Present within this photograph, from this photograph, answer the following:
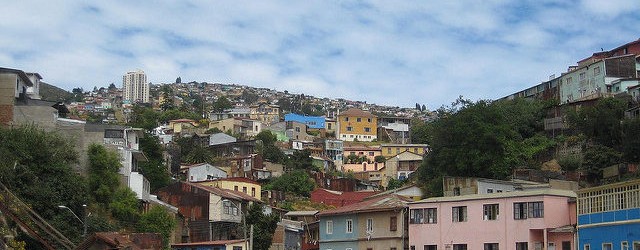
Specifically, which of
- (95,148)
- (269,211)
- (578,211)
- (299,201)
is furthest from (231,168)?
(578,211)

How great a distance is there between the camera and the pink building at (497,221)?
1917 inches

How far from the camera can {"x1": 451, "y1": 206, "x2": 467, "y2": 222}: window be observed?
52719 mm

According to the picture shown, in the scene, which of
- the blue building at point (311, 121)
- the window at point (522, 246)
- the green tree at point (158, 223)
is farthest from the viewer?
the blue building at point (311, 121)

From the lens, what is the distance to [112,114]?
184 m

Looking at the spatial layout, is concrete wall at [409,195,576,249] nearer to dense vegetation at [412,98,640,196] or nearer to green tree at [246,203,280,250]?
dense vegetation at [412,98,640,196]

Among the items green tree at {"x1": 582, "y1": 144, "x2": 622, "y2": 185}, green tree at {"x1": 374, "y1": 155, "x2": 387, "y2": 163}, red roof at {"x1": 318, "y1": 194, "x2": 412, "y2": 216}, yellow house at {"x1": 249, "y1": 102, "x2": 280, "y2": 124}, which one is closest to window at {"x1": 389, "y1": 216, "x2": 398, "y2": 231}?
red roof at {"x1": 318, "y1": 194, "x2": 412, "y2": 216}

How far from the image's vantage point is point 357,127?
15612 cm

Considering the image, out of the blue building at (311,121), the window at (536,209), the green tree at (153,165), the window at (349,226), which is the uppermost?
the blue building at (311,121)

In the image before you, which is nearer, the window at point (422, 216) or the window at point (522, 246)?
the window at point (522, 246)

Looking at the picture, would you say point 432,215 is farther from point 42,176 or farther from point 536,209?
point 42,176

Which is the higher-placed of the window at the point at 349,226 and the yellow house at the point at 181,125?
the yellow house at the point at 181,125

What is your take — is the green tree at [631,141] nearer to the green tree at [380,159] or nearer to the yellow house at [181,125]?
the green tree at [380,159]

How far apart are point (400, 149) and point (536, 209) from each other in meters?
84.2

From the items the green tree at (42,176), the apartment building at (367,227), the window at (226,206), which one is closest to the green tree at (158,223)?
the green tree at (42,176)
